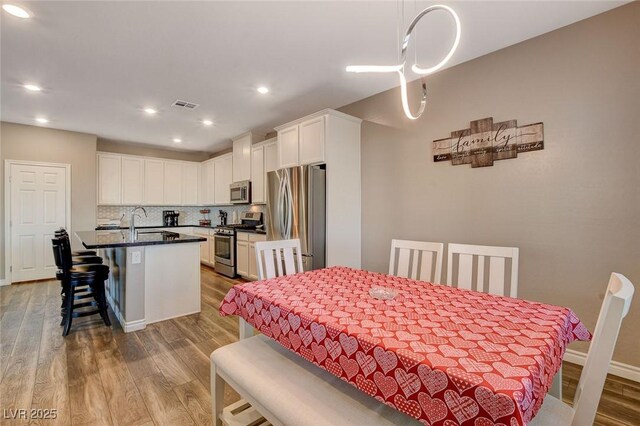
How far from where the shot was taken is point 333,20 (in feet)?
7.38

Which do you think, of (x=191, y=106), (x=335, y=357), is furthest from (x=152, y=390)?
(x=191, y=106)

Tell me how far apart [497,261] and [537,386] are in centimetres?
115

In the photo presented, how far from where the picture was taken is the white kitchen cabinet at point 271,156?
483cm

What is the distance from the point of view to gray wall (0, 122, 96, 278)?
466 centimetres

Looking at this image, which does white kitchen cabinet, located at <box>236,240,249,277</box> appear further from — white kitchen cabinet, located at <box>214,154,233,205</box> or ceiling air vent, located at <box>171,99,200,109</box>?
ceiling air vent, located at <box>171,99,200,109</box>

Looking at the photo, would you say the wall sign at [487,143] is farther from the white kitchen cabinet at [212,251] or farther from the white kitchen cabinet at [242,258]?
the white kitchen cabinet at [212,251]

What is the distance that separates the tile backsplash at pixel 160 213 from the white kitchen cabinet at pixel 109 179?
45 centimetres

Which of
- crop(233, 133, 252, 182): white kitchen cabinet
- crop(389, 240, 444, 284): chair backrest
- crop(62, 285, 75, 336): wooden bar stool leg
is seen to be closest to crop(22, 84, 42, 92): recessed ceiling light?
crop(62, 285, 75, 336): wooden bar stool leg

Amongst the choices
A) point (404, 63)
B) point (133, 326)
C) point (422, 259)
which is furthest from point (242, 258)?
point (404, 63)

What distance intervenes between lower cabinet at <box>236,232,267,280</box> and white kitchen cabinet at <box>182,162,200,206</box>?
2.49 metres

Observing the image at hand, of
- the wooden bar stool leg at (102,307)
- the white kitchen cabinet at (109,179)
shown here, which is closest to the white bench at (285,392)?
the wooden bar stool leg at (102,307)

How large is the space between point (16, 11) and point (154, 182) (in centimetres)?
458

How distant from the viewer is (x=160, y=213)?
22.4ft

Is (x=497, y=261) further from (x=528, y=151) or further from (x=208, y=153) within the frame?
(x=208, y=153)
